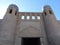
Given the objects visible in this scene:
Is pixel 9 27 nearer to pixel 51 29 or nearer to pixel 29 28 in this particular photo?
pixel 29 28

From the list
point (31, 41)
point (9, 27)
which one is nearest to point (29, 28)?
point (9, 27)

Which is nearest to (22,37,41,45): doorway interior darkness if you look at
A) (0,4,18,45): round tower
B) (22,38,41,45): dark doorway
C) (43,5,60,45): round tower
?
(22,38,41,45): dark doorway

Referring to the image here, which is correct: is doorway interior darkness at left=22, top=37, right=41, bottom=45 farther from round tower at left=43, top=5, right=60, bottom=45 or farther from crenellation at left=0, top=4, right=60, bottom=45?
round tower at left=43, top=5, right=60, bottom=45

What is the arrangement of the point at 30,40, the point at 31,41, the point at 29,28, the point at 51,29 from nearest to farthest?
the point at 51,29 → the point at 29,28 → the point at 30,40 → the point at 31,41

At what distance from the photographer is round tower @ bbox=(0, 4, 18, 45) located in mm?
7652

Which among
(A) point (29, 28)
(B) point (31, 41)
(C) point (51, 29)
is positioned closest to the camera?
(C) point (51, 29)

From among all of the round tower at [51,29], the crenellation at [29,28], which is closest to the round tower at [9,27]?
the crenellation at [29,28]

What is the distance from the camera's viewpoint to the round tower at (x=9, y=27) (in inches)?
301

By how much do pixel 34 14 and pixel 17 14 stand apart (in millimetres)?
1836

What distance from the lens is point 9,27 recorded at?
8.44m

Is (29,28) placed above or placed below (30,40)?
above

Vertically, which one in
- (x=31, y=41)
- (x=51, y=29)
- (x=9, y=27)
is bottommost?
(x=31, y=41)

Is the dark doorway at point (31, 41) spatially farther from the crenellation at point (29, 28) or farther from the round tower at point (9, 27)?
the round tower at point (9, 27)

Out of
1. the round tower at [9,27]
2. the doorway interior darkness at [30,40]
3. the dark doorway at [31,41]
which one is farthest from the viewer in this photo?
the dark doorway at [31,41]
